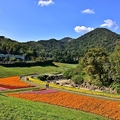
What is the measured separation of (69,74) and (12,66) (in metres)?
27.1

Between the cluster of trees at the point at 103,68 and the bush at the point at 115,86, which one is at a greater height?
the cluster of trees at the point at 103,68

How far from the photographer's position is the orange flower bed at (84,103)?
96.0 feet

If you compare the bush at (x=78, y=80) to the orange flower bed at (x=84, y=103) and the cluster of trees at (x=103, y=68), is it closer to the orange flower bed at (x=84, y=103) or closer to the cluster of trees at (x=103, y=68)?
the cluster of trees at (x=103, y=68)

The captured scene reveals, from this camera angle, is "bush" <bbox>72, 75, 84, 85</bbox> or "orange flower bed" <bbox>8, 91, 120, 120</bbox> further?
"bush" <bbox>72, 75, 84, 85</bbox>

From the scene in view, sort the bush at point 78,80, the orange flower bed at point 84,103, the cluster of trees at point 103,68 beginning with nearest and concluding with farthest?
the orange flower bed at point 84,103, the cluster of trees at point 103,68, the bush at point 78,80

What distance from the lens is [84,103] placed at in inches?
1318

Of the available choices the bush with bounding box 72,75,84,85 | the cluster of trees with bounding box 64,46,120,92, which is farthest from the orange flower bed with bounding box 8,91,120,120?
the bush with bounding box 72,75,84,85

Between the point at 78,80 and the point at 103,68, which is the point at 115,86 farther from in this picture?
the point at 78,80

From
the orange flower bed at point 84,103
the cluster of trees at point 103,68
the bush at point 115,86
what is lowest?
the orange flower bed at point 84,103

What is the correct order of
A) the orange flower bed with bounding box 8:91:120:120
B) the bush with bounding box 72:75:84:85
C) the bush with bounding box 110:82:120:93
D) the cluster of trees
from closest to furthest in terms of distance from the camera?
the orange flower bed with bounding box 8:91:120:120 → the bush with bounding box 110:82:120:93 → the cluster of trees → the bush with bounding box 72:75:84:85

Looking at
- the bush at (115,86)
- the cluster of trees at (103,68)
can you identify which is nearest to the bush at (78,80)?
the cluster of trees at (103,68)

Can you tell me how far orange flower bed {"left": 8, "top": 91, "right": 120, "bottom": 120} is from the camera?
2927 cm

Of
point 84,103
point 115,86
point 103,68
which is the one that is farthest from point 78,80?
point 84,103

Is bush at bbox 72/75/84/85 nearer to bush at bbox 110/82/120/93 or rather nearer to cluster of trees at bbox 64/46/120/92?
cluster of trees at bbox 64/46/120/92
